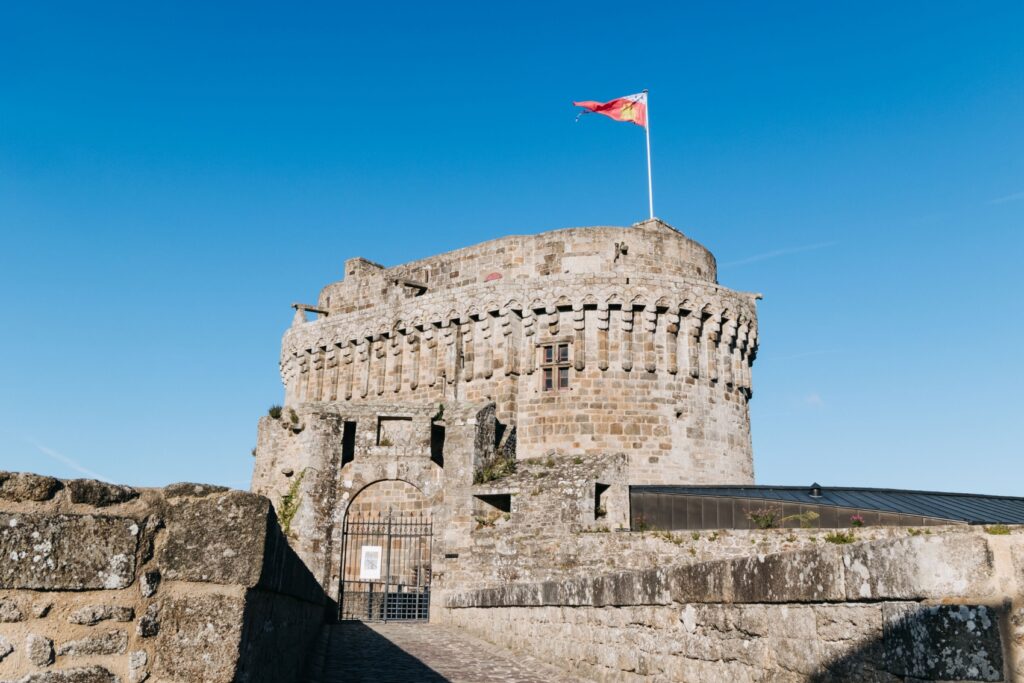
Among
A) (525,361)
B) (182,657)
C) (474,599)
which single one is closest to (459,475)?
(474,599)

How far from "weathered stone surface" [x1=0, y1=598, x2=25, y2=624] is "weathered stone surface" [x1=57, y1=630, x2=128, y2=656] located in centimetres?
22

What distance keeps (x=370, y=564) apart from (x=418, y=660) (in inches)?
365

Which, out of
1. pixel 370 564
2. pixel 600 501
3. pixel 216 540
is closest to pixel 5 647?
pixel 216 540

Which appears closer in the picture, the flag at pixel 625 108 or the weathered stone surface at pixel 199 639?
the weathered stone surface at pixel 199 639

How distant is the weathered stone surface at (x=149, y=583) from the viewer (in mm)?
4117

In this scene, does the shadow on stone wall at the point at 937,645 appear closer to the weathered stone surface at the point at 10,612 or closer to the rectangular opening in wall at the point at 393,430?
the weathered stone surface at the point at 10,612

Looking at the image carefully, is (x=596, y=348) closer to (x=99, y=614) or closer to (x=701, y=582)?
(x=701, y=582)

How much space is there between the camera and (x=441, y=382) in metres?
26.8

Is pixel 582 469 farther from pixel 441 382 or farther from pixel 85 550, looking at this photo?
pixel 85 550

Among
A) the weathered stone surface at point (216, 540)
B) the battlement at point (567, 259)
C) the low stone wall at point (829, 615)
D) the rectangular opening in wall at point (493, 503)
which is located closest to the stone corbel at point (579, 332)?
the battlement at point (567, 259)

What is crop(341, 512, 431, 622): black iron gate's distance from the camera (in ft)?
64.1

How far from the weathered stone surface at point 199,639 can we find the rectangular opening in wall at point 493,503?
14562 millimetres

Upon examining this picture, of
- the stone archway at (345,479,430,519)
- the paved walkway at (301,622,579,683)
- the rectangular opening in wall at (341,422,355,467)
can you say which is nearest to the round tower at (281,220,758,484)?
the stone archway at (345,479,430,519)

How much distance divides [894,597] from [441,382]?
2305 cm
